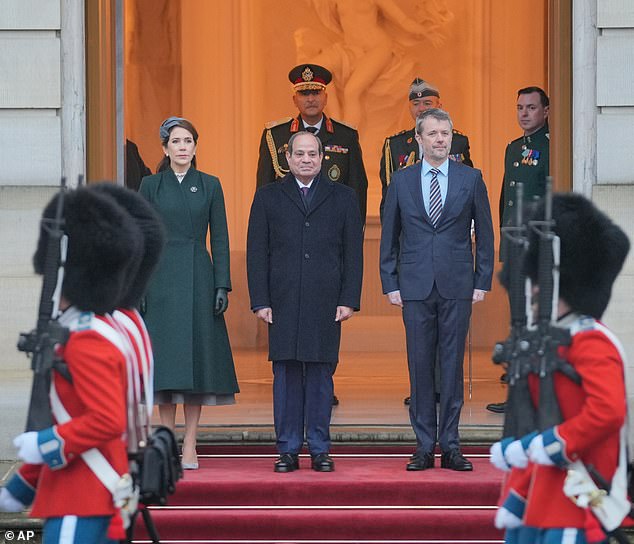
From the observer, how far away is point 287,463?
7.21m

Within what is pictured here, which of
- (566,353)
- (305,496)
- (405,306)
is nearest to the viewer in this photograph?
(566,353)

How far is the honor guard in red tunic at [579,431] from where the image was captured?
4.33 m

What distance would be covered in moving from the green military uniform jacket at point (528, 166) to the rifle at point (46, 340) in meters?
4.61

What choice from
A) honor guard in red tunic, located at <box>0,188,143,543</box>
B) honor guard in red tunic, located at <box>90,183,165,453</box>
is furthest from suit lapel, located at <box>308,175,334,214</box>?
honor guard in red tunic, located at <box>0,188,143,543</box>

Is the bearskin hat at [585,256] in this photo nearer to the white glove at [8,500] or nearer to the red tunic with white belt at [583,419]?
the red tunic with white belt at [583,419]

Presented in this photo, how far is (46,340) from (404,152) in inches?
196

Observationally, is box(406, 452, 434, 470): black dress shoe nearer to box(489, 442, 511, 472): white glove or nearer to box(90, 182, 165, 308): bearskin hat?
box(90, 182, 165, 308): bearskin hat

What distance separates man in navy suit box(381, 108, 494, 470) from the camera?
7.24m

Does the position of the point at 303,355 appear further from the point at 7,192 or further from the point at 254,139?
the point at 254,139

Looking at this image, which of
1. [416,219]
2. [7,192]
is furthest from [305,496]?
[7,192]

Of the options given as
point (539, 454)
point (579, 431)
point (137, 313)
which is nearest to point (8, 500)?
point (137, 313)

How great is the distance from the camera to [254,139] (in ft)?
40.3

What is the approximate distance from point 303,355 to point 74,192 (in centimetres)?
275

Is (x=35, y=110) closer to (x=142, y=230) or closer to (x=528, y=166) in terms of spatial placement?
(x=528, y=166)
